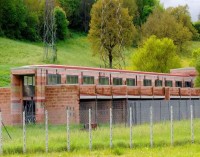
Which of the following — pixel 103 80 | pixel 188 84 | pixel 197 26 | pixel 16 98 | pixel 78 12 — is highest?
pixel 78 12

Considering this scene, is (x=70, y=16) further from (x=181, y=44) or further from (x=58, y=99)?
(x=58, y=99)

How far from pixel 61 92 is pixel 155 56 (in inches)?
1663

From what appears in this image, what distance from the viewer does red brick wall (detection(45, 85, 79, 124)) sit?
4866cm

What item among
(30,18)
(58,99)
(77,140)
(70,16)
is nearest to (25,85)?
(58,99)

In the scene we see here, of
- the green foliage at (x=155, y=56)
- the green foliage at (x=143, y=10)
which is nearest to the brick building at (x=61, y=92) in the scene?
the green foliage at (x=155, y=56)

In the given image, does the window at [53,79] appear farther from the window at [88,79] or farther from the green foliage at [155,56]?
the green foliage at [155,56]

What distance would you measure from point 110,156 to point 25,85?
3220 centimetres

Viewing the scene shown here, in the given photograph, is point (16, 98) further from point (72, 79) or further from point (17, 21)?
point (17, 21)

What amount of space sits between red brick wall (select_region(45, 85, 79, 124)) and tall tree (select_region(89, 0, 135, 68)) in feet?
150

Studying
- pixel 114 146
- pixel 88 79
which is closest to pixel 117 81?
pixel 88 79

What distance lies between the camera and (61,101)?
4988 cm

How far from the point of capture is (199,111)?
173ft

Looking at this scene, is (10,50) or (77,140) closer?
(77,140)

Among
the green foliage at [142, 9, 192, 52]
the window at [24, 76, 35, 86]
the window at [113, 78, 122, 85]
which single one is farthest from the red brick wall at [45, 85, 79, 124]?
the green foliage at [142, 9, 192, 52]
